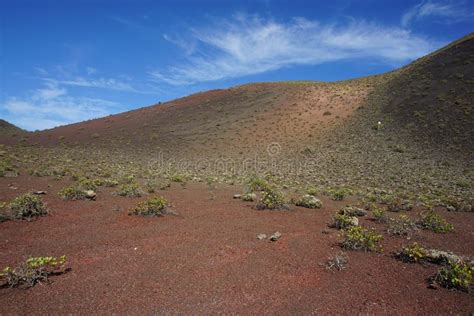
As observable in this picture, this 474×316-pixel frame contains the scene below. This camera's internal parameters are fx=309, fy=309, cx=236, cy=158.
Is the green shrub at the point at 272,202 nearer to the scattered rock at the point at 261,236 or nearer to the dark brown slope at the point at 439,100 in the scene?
the scattered rock at the point at 261,236

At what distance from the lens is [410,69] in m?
47.7

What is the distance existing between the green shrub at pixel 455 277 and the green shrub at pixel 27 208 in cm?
1063

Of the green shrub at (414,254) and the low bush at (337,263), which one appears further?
the green shrub at (414,254)

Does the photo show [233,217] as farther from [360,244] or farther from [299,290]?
[299,290]

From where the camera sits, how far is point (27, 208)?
9445 mm

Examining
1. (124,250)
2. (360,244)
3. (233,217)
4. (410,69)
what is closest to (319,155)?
(233,217)

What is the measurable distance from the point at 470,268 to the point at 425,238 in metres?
2.93

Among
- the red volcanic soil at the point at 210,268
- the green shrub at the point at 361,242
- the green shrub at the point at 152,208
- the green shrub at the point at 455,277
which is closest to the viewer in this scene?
→ the red volcanic soil at the point at 210,268

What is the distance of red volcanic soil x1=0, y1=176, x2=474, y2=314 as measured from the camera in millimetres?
4977

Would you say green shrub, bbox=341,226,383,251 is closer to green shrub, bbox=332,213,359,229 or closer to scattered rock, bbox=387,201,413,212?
green shrub, bbox=332,213,359,229

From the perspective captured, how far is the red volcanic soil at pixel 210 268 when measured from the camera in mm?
4977

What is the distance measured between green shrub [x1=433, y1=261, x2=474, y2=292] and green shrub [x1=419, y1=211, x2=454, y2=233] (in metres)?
3.96

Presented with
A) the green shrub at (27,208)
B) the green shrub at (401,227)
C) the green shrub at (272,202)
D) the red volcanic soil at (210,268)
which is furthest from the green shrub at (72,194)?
the green shrub at (401,227)

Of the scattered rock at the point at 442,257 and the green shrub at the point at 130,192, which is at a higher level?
the green shrub at the point at 130,192
